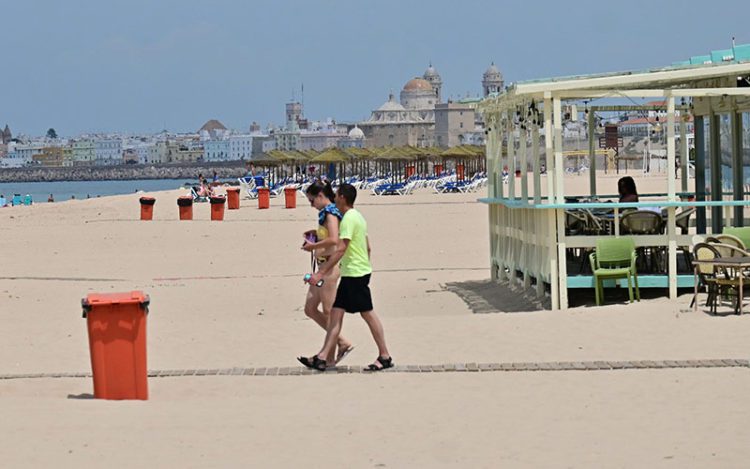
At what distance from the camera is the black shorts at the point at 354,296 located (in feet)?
29.5

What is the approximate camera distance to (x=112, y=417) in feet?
24.8

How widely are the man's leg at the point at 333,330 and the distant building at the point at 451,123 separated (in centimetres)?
17860

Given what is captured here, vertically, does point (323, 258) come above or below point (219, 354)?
above

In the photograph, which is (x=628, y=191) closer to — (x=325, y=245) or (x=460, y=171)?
(x=325, y=245)

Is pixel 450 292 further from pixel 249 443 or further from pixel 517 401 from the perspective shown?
pixel 249 443

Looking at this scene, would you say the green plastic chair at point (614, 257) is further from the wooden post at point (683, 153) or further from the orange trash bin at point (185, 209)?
the orange trash bin at point (185, 209)

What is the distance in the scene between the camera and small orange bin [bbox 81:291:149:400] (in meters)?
8.09

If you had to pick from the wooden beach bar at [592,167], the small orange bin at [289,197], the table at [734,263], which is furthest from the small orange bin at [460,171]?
the table at [734,263]

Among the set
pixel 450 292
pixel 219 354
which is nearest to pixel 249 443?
pixel 219 354

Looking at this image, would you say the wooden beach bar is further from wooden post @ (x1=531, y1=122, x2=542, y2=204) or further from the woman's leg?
the woman's leg

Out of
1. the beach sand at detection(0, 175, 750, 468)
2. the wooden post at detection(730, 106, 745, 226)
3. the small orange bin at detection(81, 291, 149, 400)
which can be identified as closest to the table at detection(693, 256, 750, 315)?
the beach sand at detection(0, 175, 750, 468)

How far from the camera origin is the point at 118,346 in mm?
8172

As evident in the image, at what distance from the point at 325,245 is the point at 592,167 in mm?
7915

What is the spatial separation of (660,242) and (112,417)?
637 cm
